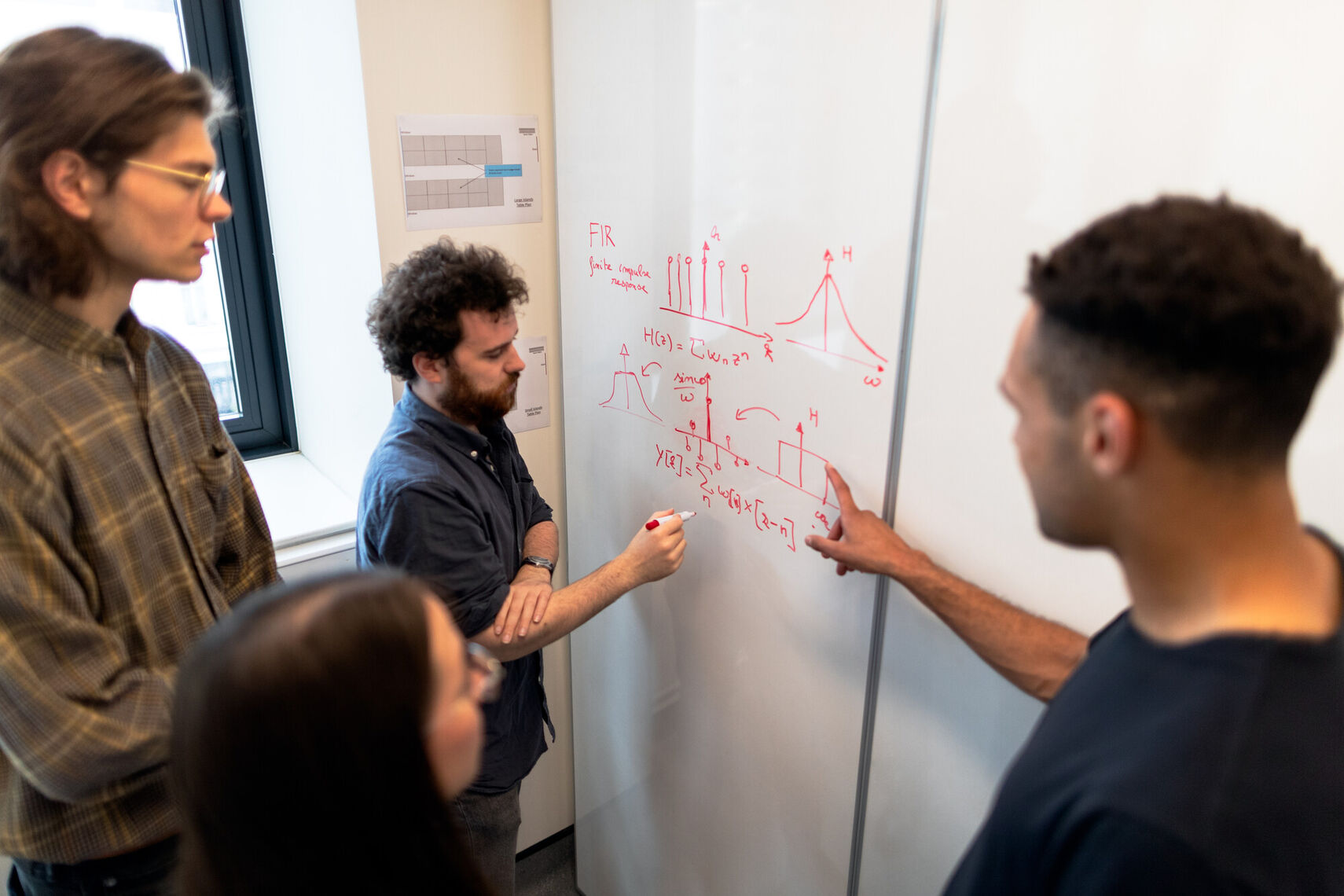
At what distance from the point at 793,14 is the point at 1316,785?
1.03 metres

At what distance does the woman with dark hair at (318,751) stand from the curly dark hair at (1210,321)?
1.85 ft

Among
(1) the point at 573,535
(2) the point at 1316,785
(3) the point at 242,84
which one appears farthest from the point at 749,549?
(3) the point at 242,84

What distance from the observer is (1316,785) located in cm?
57

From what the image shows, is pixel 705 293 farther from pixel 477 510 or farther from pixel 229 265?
pixel 229 265

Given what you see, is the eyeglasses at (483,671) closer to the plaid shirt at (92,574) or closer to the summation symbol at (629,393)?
the plaid shirt at (92,574)

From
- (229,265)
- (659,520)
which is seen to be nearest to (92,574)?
(659,520)

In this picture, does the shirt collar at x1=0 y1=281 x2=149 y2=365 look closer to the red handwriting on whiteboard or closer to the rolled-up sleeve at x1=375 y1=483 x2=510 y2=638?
the rolled-up sleeve at x1=375 y1=483 x2=510 y2=638

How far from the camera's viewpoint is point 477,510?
1.36 metres

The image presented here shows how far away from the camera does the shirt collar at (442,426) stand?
1.40 metres

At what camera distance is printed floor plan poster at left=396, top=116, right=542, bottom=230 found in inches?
65.4

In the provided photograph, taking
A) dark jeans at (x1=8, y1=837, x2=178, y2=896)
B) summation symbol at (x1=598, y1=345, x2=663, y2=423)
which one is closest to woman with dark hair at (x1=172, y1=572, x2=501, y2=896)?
dark jeans at (x1=8, y1=837, x2=178, y2=896)

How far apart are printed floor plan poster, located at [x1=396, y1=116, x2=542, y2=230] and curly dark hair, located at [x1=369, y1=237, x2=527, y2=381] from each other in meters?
0.25

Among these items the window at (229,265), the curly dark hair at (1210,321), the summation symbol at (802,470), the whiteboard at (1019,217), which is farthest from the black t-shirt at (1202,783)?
the window at (229,265)

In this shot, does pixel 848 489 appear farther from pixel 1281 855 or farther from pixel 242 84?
pixel 242 84
